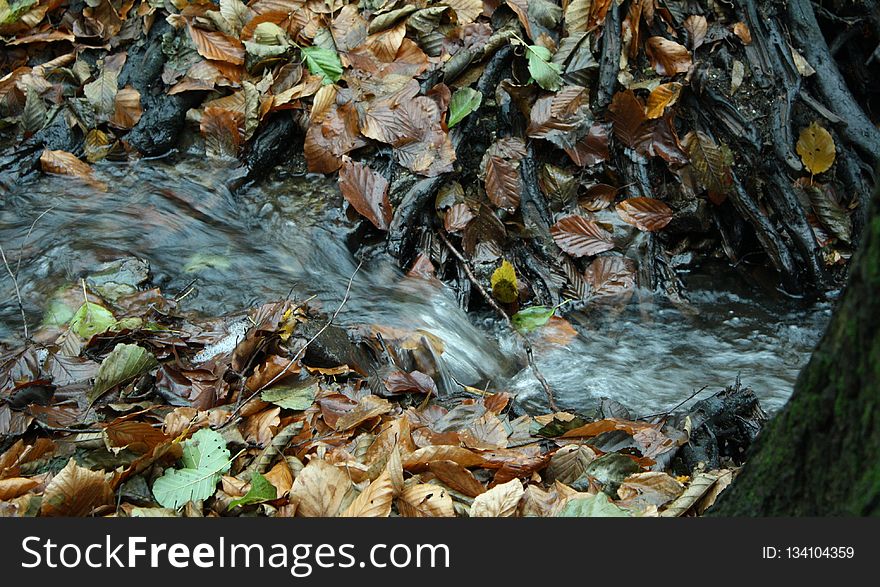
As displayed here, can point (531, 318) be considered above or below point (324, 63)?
below

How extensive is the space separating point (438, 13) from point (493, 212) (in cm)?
107

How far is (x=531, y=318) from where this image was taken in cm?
354

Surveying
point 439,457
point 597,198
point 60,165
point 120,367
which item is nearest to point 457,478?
point 439,457

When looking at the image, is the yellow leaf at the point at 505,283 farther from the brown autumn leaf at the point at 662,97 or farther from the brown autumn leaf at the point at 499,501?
the brown autumn leaf at the point at 499,501

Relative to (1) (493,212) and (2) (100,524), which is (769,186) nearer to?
(1) (493,212)

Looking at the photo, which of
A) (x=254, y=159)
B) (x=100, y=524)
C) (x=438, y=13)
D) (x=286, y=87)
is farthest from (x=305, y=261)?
(x=100, y=524)

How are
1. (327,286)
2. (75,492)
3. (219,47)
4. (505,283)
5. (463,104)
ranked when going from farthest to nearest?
(219,47) → (463,104) → (505,283) → (327,286) → (75,492)

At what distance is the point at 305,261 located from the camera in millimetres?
3441

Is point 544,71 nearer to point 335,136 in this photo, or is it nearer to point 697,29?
point 697,29

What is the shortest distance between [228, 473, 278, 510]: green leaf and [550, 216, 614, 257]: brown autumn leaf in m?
2.26

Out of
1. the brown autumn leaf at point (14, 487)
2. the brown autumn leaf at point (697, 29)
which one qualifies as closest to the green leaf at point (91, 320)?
the brown autumn leaf at point (14, 487)

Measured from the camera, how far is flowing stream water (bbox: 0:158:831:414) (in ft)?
10.1

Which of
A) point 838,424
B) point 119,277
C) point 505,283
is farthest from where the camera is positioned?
point 505,283

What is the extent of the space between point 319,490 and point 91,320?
1.27 meters
